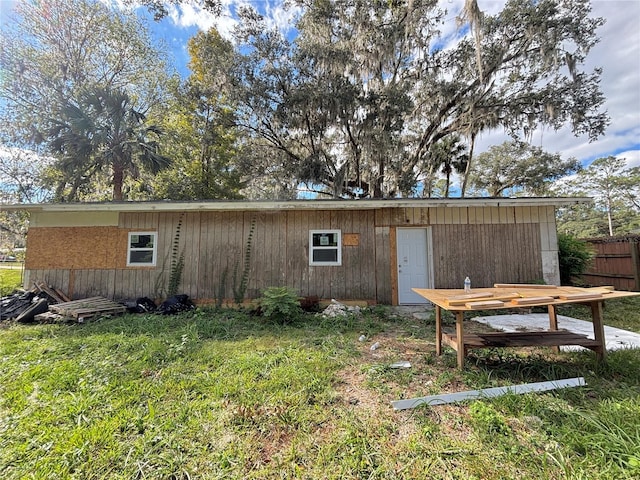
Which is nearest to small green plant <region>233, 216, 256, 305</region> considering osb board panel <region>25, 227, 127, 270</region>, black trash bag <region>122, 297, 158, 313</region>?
black trash bag <region>122, 297, 158, 313</region>

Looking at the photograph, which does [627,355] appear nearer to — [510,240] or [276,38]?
[510,240]

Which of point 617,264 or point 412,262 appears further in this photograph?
point 617,264

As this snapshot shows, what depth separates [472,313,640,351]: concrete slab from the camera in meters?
3.63

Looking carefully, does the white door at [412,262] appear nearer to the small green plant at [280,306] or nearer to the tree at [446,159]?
the small green plant at [280,306]

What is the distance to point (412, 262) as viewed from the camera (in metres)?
6.77

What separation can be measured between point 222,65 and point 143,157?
16.4 ft

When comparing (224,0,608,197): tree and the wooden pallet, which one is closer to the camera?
the wooden pallet

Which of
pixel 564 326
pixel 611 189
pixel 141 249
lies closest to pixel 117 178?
pixel 141 249

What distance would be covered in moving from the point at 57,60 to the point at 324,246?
47.6ft

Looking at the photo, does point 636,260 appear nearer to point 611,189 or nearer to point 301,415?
point 301,415

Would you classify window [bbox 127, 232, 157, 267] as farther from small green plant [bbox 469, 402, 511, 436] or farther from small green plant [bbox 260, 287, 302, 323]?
small green plant [bbox 469, 402, 511, 436]

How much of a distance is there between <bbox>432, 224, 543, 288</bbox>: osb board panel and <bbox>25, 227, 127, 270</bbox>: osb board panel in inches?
314

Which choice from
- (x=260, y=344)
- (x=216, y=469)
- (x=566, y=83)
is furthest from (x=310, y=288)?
(x=566, y=83)

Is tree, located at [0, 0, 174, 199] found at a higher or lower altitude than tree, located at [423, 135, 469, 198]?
higher
